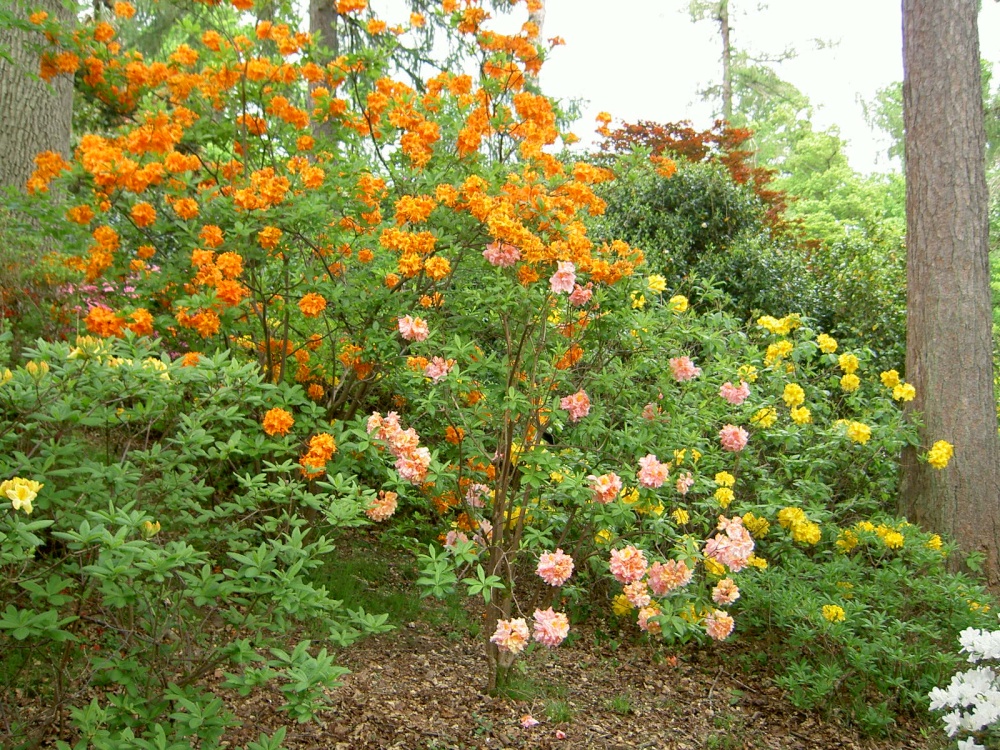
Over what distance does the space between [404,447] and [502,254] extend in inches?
A: 30.7

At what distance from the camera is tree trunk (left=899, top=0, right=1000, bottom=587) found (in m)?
4.88

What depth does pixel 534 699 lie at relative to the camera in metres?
3.41

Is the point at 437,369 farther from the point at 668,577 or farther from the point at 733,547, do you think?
the point at 733,547

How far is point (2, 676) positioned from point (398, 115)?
7.91 ft

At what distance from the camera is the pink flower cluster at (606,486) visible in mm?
3105

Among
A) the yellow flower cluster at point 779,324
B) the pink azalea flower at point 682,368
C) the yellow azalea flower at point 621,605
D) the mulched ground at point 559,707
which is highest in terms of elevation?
the yellow flower cluster at point 779,324

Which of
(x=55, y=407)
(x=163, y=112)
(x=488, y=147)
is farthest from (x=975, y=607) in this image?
(x=163, y=112)

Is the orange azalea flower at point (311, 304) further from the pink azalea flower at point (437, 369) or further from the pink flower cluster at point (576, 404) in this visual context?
the pink flower cluster at point (576, 404)

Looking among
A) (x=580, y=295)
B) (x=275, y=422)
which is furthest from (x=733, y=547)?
(x=275, y=422)

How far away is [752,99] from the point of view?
2353cm

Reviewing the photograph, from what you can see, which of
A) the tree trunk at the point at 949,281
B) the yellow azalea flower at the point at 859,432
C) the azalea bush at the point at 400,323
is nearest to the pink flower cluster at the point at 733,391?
the azalea bush at the point at 400,323

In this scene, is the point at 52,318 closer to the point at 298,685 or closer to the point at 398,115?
the point at 398,115

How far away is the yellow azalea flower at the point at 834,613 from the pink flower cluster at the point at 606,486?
1296 mm

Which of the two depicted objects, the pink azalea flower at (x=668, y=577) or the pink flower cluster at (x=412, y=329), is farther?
the pink azalea flower at (x=668, y=577)
